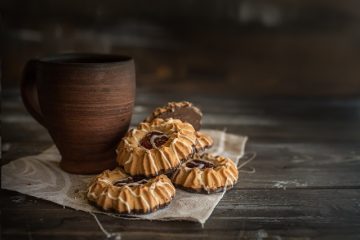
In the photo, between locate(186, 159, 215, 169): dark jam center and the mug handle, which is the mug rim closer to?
the mug handle

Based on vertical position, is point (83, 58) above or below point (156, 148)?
above

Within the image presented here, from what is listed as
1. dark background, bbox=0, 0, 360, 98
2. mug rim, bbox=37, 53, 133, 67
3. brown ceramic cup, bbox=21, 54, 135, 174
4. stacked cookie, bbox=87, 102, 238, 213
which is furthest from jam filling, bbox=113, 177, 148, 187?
dark background, bbox=0, 0, 360, 98

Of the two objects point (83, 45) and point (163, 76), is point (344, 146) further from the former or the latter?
point (83, 45)

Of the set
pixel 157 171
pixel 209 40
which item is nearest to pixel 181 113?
pixel 157 171

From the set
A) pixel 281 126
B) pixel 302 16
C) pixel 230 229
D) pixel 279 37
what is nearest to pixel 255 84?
pixel 279 37

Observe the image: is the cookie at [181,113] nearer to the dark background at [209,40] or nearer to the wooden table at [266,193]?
the wooden table at [266,193]

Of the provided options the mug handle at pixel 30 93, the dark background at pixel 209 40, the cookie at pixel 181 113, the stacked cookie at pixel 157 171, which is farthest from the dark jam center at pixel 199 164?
the dark background at pixel 209 40

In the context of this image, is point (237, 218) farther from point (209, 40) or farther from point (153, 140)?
point (209, 40)
